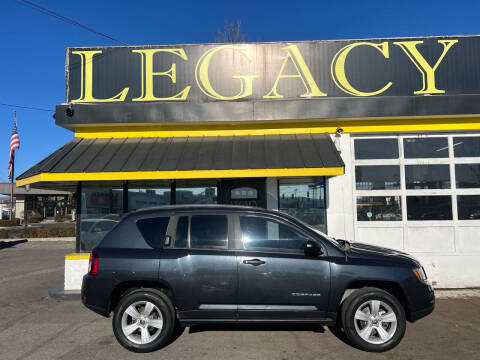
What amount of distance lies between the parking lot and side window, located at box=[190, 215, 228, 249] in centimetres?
133

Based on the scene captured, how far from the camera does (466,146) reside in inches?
305

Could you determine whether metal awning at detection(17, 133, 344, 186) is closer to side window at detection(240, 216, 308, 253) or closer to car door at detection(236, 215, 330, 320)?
side window at detection(240, 216, 308, 253)

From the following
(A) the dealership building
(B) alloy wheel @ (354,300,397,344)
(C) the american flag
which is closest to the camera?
(B) alloy wheel @ (354,300,397,344)

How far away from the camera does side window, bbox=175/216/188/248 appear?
14.6 ft

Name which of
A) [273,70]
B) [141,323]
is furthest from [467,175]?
[141,323]

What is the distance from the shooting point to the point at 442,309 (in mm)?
5848

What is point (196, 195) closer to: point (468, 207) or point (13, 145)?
point (468, 207)

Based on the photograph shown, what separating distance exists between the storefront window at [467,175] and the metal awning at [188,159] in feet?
10.1

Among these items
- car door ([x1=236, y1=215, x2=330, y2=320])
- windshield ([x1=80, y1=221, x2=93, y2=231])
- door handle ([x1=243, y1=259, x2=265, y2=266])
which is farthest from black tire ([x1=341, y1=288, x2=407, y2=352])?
windshield ([x1=80, y1=221, x2=93, y2=231])

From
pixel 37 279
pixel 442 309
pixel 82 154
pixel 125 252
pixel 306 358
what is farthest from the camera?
pixel 37 279

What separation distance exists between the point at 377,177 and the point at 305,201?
177 cm

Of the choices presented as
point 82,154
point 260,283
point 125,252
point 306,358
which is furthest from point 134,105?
point 306,358

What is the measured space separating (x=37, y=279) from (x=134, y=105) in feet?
18.0

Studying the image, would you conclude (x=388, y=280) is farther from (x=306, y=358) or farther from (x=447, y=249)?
(x=447, y=249)
